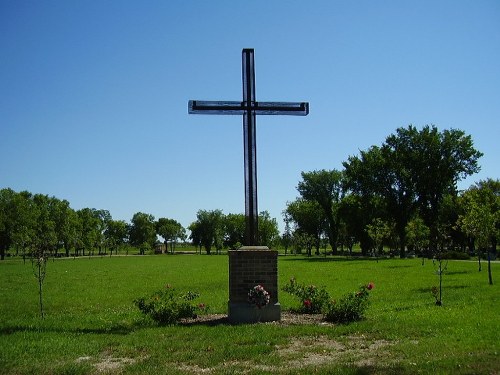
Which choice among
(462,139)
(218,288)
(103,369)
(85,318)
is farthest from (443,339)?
(462,139)

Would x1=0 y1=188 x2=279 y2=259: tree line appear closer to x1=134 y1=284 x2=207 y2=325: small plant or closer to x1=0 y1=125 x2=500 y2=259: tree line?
x1=0 y1=125 x2=500 y2=259: tree line

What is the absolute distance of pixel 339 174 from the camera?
77.4 metres

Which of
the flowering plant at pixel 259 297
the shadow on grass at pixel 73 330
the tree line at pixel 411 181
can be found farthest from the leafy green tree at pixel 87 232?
the flowering plant at pixel 259 297

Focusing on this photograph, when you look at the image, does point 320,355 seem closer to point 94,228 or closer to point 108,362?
point 108,362

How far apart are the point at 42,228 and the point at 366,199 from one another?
5140 centimetres

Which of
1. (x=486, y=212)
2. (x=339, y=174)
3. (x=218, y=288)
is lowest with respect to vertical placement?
(x=218, y=288)

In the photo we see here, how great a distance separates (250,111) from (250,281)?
3.79m

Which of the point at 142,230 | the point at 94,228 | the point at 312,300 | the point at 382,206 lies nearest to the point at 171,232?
the point at 142,230

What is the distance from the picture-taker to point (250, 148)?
10.6 meters

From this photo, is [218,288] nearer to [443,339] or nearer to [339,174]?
[443,339]

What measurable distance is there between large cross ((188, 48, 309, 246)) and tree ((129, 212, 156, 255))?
11769 centimetres

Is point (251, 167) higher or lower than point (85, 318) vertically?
higher

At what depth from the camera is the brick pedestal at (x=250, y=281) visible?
982cm

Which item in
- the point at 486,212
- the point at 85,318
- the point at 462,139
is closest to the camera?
the point at 85,318
